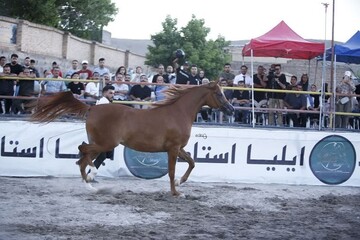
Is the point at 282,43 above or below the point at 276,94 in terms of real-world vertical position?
above

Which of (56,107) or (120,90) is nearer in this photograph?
(56,107)

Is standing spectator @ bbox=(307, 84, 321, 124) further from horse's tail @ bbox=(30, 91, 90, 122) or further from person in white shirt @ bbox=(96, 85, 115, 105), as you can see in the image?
horse's tail @ bbox=(30, 91, 90, 122)

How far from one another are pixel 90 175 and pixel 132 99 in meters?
3.61

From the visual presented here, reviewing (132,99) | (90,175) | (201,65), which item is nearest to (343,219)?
(90,175)

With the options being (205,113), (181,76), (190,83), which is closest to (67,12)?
(205,113)

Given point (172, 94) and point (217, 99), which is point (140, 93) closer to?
point (172, 94)

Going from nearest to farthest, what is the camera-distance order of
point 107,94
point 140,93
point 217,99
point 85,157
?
1. point 85,157
2. point 217,99
3. point 107,94
4. point 140,93

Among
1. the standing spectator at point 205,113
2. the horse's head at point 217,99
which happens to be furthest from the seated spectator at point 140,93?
the horse's head at point 217,99

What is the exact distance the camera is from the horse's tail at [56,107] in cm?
1058

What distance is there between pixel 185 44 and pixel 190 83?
25748mm

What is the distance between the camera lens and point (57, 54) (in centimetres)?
2928

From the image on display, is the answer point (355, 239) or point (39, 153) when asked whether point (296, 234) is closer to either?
point (355, 239)

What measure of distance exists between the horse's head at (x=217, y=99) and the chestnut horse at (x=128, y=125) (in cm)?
54

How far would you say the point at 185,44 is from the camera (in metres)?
39.5
